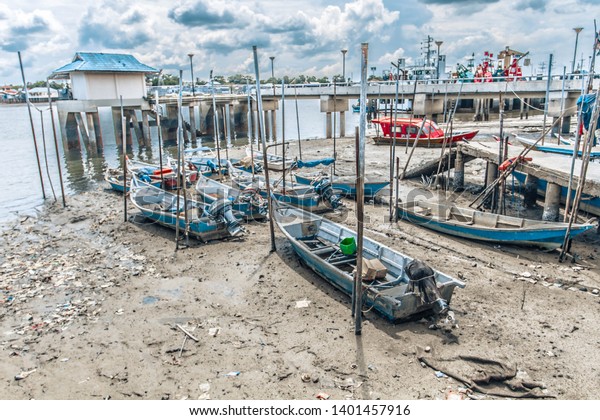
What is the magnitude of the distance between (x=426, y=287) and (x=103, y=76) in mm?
32528

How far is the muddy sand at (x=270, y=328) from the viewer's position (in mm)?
7168

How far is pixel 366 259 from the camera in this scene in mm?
10359

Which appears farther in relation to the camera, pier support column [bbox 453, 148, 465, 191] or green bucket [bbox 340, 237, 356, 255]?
pier support column [bbox 453, 148, 465, 191]

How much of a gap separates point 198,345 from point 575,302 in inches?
305

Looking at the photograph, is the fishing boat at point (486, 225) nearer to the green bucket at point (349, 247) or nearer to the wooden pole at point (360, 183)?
the green bucket at point (349, 247)

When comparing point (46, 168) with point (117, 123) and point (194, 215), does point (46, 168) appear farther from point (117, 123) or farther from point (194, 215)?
point (194, 215)

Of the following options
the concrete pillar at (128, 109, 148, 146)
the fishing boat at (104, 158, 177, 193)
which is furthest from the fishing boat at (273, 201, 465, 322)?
the concrete pillar at (128, 109, 148, 146)

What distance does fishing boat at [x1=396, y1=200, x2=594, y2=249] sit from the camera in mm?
11703

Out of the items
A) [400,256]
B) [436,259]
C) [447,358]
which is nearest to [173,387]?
[447,358]

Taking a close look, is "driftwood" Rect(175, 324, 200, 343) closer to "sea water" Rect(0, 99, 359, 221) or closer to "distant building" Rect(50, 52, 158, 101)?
"sea water" Rect(0, 99, 359, 221)

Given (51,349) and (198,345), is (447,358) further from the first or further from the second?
(51,349)

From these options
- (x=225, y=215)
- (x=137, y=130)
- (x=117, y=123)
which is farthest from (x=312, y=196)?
(x=137, y=130)

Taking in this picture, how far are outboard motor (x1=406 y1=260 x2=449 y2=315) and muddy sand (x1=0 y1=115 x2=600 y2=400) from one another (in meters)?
0.45

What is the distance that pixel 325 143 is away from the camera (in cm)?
3359
